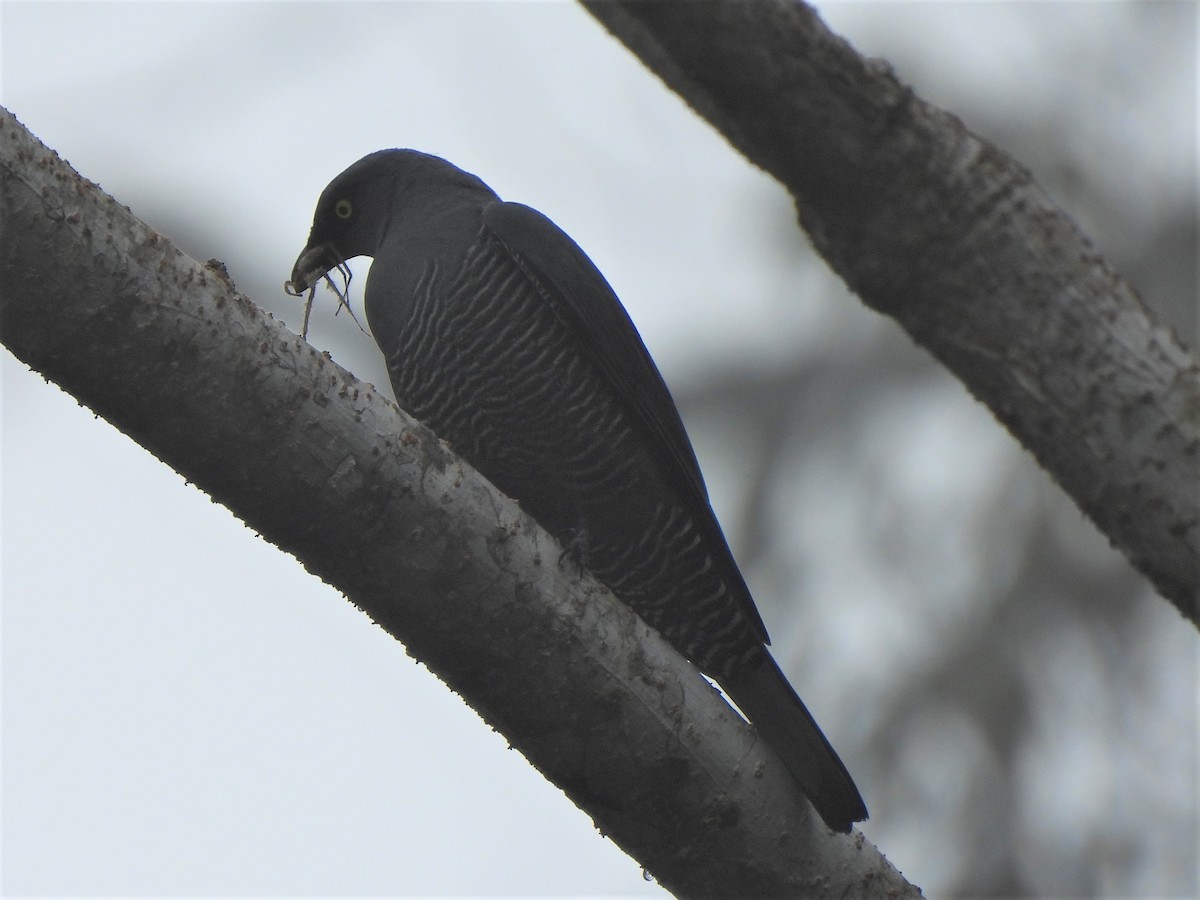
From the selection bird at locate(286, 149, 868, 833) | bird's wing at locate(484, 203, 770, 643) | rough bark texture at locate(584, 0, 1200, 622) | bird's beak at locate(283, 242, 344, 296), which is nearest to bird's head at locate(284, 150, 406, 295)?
bird's beak at locate(283, 242, 344, 296)

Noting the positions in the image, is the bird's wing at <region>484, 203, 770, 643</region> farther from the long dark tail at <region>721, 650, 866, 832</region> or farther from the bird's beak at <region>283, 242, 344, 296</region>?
the bird's beak at <region>283, 242, 344, 296</region>

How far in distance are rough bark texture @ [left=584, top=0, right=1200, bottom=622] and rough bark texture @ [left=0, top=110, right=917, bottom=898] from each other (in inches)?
42.6

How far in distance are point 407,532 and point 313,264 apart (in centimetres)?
213

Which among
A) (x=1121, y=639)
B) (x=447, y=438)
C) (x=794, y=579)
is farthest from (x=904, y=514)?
(x=447, y=438)

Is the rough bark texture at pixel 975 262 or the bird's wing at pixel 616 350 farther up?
the rough bark texture at pixel 975 262

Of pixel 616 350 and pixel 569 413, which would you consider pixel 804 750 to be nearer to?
pixel 569 413

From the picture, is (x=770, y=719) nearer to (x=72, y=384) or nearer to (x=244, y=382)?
(x=244, y=382)

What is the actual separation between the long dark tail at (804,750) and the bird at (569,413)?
9cm

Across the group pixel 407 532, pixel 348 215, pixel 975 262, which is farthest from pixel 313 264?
pixel 975 262

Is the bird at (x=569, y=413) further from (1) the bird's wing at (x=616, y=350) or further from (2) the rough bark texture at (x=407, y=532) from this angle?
(2) the rough bark texture at (x=407, y=532)

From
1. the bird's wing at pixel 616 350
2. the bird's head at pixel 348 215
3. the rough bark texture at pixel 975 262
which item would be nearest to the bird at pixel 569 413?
the bird's wing at pixel 616 350

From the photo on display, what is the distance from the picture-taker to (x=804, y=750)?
3357mm

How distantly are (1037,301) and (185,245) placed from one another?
459 cm

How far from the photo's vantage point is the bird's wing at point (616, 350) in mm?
4023
